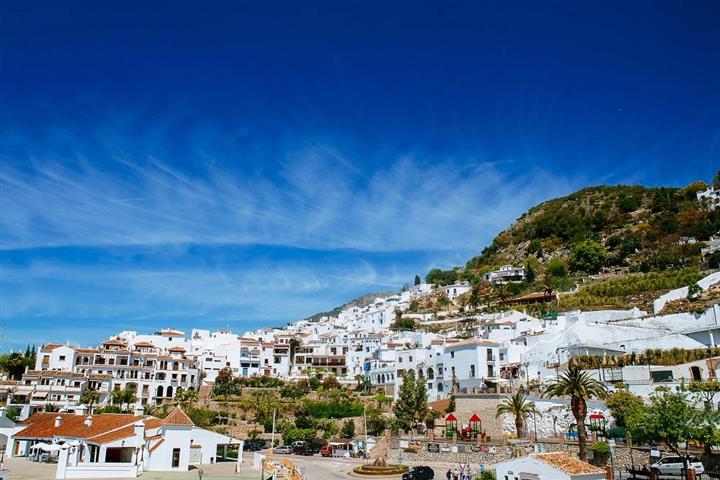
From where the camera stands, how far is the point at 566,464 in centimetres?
2444

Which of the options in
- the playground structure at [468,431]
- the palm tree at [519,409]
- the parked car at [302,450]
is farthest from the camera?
the parked car at [302,450]

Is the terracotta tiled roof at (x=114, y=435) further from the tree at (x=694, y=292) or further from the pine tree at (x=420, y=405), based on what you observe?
the tree at (x=694, y=292)

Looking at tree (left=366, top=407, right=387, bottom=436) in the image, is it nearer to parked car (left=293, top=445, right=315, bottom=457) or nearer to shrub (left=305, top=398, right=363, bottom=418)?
shrub (left=305, top=398, right=363, bottom=418)

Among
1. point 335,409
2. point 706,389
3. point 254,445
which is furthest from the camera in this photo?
point 335,409

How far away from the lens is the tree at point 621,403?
36.3 meters

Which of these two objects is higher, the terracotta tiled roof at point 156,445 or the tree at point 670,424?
the tree at point 670,424

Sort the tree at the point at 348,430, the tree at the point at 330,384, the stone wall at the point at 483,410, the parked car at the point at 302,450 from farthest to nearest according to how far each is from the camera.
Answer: the tree at the point at 330,384, the tree at the point at 348,430, the parked car at the point at 302,450, the stone wall at the point at 483,410

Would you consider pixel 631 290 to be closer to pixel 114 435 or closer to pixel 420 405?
pixel 420 405

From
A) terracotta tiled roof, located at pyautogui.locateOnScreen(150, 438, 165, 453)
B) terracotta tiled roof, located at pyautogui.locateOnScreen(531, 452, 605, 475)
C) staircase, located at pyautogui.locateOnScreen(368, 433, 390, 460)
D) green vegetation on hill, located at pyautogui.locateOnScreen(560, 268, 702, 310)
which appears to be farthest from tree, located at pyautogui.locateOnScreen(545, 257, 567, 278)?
terracotta tiled roof, located at pyautogui.locateOnScreen(531, 452, 605, 475)

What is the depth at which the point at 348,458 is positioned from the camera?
47.5 meters

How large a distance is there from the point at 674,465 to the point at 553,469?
8118mm

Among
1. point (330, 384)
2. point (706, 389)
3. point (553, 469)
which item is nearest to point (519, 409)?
point (706, 389)

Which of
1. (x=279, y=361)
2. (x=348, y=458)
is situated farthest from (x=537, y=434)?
(x=279, y=361)

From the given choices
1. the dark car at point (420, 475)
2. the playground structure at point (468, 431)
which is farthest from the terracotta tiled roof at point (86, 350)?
the dark car at point (420, 475)
